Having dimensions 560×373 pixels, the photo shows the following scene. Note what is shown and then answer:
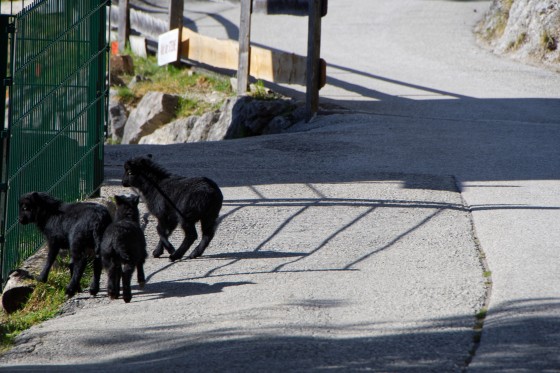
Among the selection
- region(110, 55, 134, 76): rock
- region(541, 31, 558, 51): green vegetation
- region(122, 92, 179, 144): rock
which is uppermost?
region(541, 31, 558, 51): green vegetation

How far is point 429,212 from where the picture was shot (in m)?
8.84

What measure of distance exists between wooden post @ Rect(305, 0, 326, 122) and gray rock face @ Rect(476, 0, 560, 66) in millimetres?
7082

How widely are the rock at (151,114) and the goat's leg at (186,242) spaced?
8.62 m

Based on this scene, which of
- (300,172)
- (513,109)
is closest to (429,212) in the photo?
(300,172)

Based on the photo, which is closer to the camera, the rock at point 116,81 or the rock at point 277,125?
the rock at point 277,125

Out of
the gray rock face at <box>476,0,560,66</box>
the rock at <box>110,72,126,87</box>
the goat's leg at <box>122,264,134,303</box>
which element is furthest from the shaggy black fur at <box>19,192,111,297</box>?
the gray rock face at <box>476,0,560,66</box>

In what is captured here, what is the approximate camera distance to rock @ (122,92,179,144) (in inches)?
640

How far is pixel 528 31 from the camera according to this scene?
19.8 meters

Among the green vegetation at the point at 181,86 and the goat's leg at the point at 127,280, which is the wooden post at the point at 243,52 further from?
the goat's leg at the point at 127,280

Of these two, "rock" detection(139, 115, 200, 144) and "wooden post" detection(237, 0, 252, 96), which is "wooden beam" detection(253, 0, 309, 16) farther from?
"rock" detection(139, 115, 200, 144)

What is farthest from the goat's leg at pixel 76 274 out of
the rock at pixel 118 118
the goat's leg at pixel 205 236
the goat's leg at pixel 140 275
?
the rock at pixel 118 118

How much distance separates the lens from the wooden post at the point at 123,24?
19688 millimetres

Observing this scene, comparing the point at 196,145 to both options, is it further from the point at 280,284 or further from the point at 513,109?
the point at 280,284

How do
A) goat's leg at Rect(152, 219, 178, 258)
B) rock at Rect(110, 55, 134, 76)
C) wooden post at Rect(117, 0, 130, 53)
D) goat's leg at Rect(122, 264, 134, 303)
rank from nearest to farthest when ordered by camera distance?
1. goat's leg at Rect(122, 264, 134, 303)
2. goat's leg at Rect(152, 219, 178, 258)
3. rock at Rect(110, 55, 134, 76)
4. wooden post at Rect(117, 0, 130, 53)
